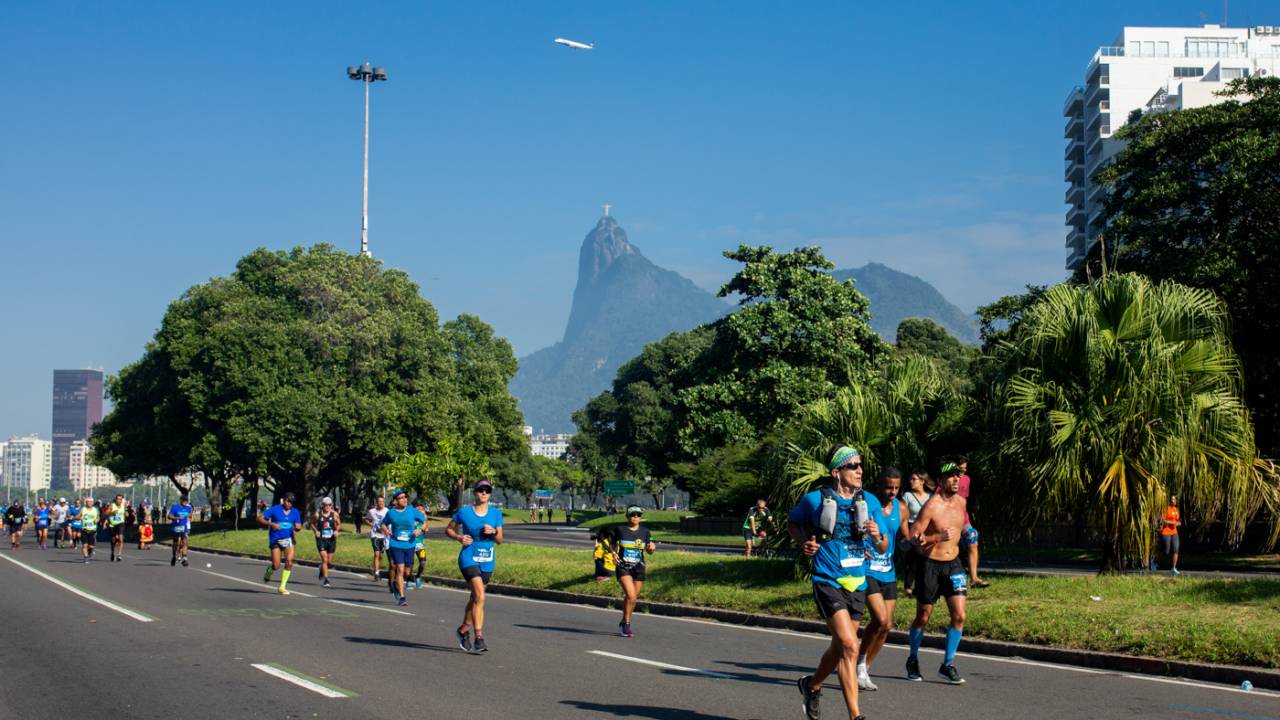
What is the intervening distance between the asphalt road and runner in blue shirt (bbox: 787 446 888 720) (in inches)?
40.8

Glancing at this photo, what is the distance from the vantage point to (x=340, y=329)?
2217 inches

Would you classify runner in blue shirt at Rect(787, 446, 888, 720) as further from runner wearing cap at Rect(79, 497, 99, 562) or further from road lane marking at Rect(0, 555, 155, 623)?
runner wearing cap at Rect(79, 497, 99, 562)

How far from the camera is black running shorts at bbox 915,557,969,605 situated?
11.4 m

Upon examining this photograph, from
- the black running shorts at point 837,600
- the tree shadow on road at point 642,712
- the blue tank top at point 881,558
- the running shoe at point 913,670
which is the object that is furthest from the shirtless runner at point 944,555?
the tree shadow on road at point 642,712

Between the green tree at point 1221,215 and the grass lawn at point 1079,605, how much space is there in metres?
13.9

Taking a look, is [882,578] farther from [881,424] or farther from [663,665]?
[881,424]

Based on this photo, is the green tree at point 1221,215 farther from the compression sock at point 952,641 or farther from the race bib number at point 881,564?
the race bib number at point 881,564

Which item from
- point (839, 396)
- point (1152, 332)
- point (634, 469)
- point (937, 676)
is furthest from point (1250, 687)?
point (634, 469)

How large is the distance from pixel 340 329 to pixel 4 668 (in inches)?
1765

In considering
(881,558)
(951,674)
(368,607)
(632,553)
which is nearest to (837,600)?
(881,558)

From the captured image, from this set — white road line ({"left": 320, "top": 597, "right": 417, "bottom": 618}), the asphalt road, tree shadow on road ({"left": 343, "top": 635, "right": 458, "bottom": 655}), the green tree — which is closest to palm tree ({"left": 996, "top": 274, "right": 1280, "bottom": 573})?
the asphalt road

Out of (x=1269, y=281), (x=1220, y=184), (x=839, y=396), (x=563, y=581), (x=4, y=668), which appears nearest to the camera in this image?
(x=4, y=668)

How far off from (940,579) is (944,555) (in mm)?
221

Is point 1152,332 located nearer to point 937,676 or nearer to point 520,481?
point 937,676
